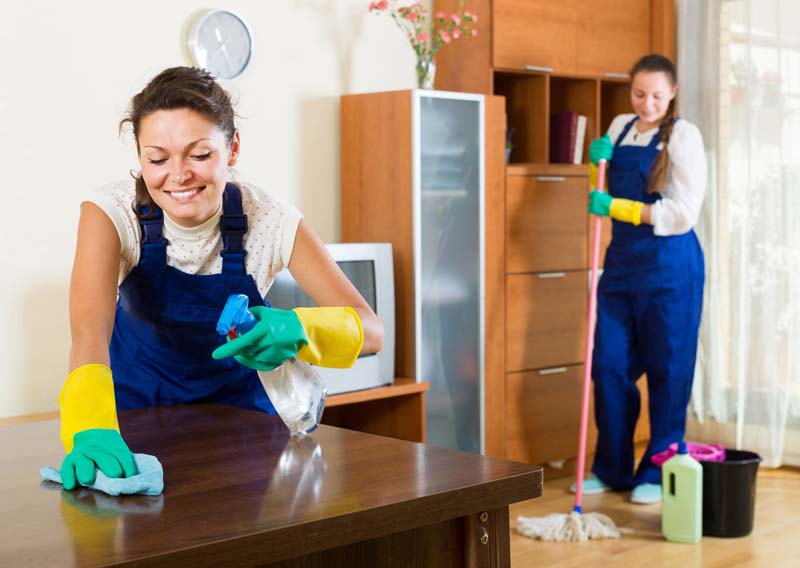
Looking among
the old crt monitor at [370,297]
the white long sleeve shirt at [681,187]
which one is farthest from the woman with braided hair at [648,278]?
the old crt monitor at [370,297]

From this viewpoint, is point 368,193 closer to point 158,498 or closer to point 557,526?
point 557,526

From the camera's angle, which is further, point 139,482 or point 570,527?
point 570,527

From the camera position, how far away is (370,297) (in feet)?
12.6

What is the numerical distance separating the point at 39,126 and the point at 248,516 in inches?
95.1

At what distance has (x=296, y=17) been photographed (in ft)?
13.1

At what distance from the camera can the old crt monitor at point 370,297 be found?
376 cm

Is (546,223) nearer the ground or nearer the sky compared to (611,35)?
nearer the ground

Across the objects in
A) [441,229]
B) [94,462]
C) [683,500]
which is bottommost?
[683,500]

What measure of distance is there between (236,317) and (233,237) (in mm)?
419

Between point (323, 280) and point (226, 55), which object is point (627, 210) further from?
point (323, 280)

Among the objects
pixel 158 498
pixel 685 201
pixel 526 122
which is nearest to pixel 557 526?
pixel 685 201

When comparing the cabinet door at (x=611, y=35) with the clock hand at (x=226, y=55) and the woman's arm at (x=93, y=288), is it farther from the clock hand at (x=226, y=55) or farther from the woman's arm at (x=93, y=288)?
the woman's arm at (x=93, y=288)

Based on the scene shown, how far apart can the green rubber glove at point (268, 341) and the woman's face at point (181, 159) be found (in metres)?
0.34

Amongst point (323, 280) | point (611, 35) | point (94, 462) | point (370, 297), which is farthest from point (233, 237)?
point (611, 35)
